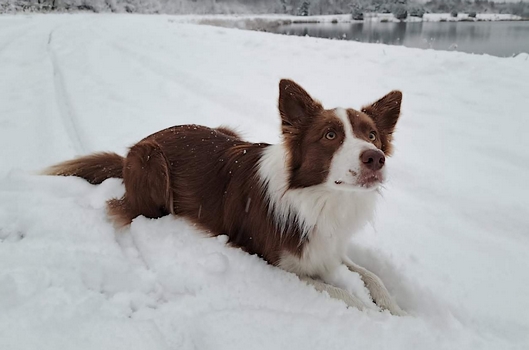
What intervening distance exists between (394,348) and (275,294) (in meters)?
0.81

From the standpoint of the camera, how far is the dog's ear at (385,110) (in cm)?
296

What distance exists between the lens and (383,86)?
793cm

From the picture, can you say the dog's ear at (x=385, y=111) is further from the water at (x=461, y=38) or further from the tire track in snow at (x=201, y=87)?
the water at (x=461, y=38)

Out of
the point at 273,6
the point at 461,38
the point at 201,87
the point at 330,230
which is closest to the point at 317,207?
the point at 330,230

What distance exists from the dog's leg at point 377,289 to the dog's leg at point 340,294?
95 mm

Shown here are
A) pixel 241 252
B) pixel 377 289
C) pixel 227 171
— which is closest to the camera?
pixel 377 289

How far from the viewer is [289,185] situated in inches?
108

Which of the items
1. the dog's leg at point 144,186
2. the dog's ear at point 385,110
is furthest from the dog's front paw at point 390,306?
the dog's leg at point 144,186

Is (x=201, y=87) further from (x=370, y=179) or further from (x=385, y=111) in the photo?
(x=370, y=179)

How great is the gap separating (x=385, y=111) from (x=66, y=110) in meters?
5.50

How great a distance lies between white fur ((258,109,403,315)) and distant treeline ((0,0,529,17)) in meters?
37.6

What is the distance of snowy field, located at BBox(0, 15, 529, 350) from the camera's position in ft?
6.71

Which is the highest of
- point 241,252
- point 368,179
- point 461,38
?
point 461,38

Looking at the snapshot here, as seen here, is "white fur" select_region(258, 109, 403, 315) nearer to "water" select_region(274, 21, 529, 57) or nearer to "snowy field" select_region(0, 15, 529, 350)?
"snowy field" select_region(0, 15, 529, 350)
